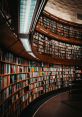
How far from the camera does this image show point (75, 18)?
35.0 feet

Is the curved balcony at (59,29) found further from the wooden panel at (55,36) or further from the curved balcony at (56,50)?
the curved balcony at (56,50)

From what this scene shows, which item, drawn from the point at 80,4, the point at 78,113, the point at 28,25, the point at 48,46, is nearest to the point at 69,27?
the point at 80,4

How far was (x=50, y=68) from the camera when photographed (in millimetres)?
9094

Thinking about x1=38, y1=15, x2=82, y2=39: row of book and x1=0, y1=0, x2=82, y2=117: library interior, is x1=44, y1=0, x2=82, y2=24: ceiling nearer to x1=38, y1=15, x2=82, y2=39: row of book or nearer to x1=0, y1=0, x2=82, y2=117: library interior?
x1=0, y1=0, x2=82, y2=117: library interior

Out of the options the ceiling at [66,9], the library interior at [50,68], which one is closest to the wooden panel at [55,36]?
the library interior at [50,68]

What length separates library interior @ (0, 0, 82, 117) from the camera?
15.0 ft

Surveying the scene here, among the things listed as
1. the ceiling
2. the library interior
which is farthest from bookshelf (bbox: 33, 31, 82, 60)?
the ceiling

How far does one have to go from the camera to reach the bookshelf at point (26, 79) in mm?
3577

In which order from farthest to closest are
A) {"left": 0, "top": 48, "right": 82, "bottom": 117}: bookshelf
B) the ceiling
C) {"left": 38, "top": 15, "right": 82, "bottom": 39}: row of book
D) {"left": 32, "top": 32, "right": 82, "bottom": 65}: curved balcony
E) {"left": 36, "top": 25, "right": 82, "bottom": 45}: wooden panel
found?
the ceiling
{"left": 38, "top": 15, "right": 82, "bottom": 39}: row of book
{"left": 32, "top": 32, "right": 82, "bottom": 65}: curved balcony
{"left": 36, "top": 25, "right": 82, "bottom": 45}: wooden panel
{"left": 0, "top": 48, "right": 82, "bottom": 117}: bookshelf

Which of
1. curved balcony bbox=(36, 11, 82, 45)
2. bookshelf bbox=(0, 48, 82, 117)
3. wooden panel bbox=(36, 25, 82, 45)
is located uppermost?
curved balcony bbox=(36, 11, 82, 45)

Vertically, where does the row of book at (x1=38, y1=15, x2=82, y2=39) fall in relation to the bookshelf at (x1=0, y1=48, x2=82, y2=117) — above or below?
above

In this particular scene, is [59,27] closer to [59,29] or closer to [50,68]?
[59,29]

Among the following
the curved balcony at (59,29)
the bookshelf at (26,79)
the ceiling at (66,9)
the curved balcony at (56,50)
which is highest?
the ceiling at (66,9)

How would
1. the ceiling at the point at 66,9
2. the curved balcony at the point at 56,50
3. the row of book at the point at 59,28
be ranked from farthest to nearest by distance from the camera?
the ceiling at the point at 66,9, the row of book at the point at 59,28, the curved balcony at the point at 56,50
